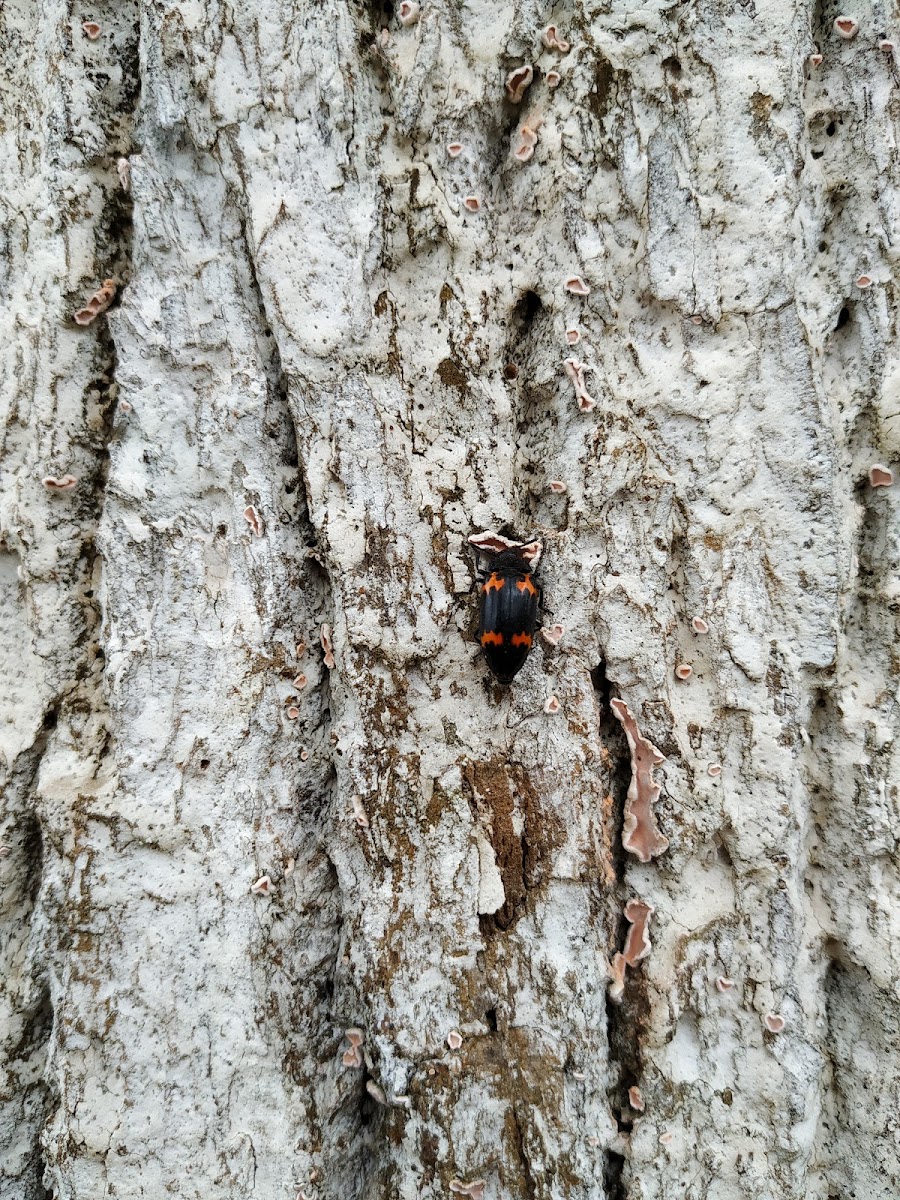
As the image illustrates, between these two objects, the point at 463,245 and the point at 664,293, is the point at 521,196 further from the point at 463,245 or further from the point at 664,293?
the point at 664,293

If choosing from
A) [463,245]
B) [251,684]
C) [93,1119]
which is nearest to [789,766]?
[251,684]

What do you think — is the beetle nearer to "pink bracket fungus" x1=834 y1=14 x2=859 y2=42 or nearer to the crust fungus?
the crust fungus

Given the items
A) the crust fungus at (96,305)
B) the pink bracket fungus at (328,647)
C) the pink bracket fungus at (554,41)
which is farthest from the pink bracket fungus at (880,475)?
the crust fungus at (96,305)

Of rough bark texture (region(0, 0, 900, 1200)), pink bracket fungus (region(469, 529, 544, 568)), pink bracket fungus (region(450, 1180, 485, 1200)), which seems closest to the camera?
pink bracket fungus (region(450, 1180, 485, 1200))

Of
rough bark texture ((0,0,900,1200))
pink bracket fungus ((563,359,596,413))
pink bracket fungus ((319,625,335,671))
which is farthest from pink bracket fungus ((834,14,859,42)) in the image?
pink bracket fungus ((319,625,335,671))

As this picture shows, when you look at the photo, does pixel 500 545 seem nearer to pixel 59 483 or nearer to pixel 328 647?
pixel 328 647

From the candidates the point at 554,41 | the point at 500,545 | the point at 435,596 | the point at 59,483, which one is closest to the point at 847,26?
the point at 554,41
